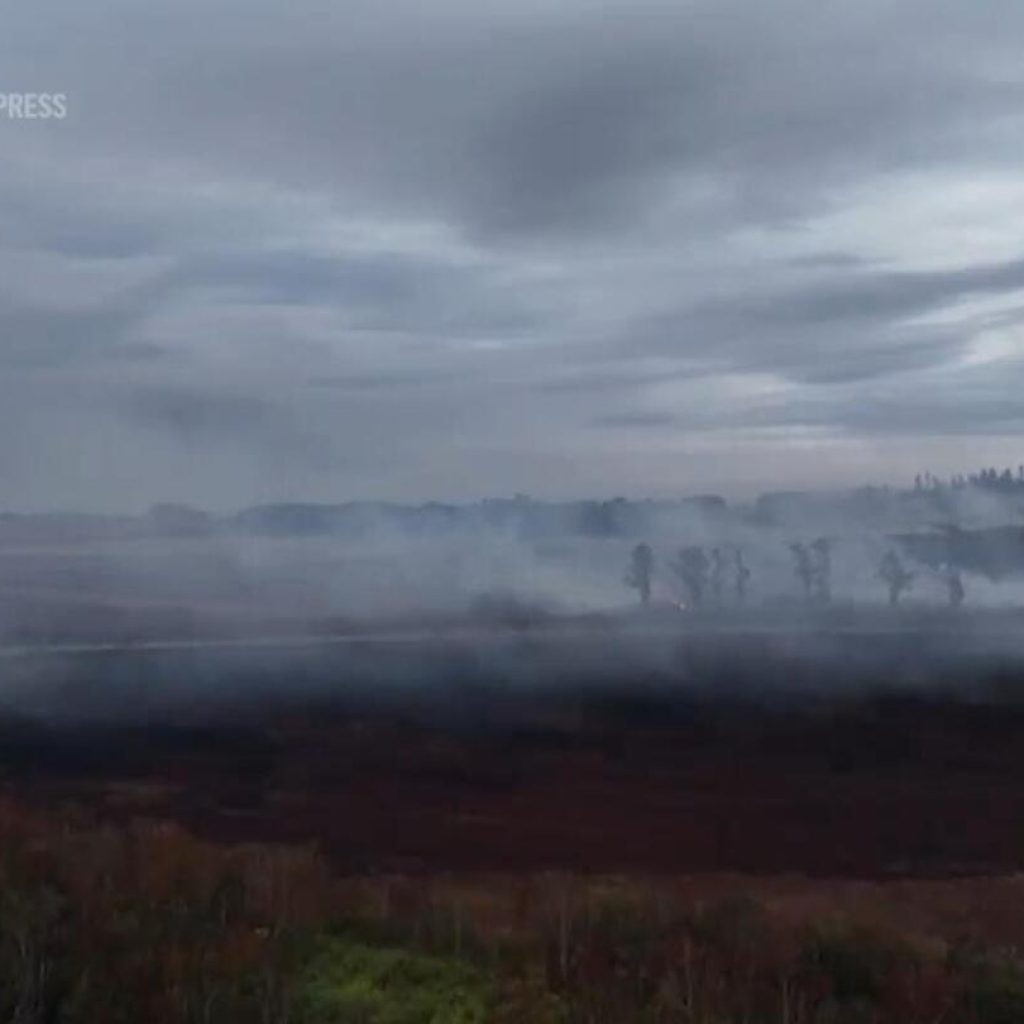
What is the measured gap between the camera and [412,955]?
10.1 metres

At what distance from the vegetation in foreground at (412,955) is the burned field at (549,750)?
6.97 m

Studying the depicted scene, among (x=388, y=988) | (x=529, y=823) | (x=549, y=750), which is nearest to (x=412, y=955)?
(x=388, y=988)

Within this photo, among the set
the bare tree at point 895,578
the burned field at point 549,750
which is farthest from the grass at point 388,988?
the bare tree at point 895,578

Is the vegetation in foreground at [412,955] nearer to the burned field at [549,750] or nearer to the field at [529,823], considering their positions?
the field at [529,823]

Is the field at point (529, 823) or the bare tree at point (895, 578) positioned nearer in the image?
the field at point (529, 823)

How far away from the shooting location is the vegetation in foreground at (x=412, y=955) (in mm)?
8414

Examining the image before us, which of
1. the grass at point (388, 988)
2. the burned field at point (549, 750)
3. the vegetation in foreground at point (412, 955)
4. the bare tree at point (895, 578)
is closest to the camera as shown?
the vegetation in foreground at point (412, 955)

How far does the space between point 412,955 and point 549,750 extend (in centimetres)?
2131

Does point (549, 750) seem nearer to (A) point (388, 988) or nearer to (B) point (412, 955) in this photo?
(B) point (412, 955)

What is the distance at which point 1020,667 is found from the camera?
141 feet

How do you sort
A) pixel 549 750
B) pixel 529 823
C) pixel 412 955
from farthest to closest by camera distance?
pixel 549 750 → pixel 529 823 → pixel 412 955

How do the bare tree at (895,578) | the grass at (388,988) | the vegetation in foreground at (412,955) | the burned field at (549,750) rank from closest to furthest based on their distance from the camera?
the vegetation in foreground at (412,955), the grass at (388,988), the burned field at (549,750), the bare tree at (895,578)

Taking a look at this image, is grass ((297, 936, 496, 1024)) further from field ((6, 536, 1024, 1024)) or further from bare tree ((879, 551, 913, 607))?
bare tree ((879, 551, 913, 607))

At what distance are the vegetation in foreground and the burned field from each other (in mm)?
6972
